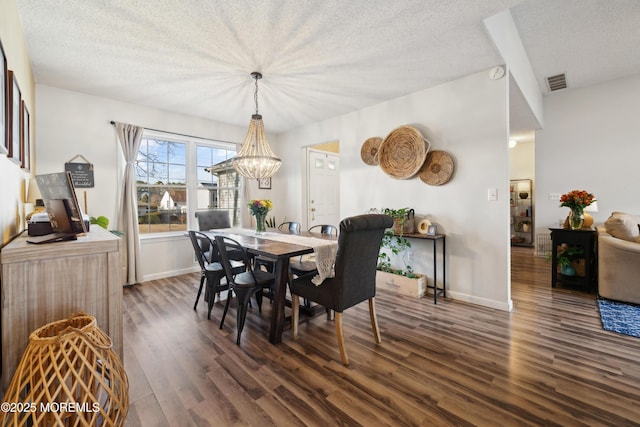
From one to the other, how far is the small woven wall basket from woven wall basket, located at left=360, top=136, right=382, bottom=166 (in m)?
3.49

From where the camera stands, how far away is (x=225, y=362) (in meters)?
1.98

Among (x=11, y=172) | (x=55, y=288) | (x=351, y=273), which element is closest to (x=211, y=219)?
(x=11, y=172)

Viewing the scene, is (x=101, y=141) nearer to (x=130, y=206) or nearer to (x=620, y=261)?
(x=130, y=206)

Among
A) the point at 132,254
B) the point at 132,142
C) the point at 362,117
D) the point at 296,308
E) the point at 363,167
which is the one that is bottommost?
the point at 296,308

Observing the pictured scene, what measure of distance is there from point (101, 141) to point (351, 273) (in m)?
3.75

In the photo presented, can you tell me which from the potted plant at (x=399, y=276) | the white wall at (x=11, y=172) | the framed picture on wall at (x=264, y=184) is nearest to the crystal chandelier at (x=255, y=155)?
the potted plant at (x=399, y=276)

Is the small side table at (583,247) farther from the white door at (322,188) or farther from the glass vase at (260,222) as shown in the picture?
the glass vase at (260,222)

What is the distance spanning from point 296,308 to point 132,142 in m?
3.31

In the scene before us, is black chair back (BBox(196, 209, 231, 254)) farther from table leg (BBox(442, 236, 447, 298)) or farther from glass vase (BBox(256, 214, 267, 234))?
table leg (BBox(442, 236, 447, 298))

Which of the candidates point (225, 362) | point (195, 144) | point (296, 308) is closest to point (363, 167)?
point (296, 308)

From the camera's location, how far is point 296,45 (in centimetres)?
244

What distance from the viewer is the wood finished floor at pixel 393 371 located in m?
1.49

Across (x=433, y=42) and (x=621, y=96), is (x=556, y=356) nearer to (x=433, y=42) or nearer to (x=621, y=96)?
(x=433, y=42)

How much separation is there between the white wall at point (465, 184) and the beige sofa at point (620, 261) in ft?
4.07
